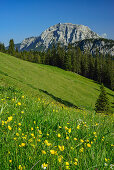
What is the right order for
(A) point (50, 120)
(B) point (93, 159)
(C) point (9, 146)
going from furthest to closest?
(A) point (50, 120) < (C) point (9, 146) < (B) point (93, 159)

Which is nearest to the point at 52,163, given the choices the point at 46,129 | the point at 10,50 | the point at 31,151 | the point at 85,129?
the point at 31,151

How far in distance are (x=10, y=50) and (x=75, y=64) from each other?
1972 inches

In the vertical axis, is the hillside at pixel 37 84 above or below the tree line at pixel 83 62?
below

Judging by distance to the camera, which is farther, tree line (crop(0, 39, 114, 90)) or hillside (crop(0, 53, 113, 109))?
tree line (crop(0, 39, 114, 90))

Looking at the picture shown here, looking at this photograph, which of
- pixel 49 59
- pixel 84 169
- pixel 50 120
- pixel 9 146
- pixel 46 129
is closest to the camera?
pixel 84 169

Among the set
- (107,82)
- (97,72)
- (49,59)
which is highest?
(49,59)

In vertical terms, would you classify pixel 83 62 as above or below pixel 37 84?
above

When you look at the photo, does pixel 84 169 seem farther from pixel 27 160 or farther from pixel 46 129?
pixel 46 129

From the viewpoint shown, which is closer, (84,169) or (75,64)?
(84,169)

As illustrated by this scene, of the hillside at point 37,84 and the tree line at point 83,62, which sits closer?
the hillside at point 37,84

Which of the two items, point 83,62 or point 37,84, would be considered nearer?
point 37,84

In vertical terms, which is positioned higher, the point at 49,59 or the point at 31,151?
the point at 49,59

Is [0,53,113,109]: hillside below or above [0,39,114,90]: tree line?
below

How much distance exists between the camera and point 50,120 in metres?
3.42
